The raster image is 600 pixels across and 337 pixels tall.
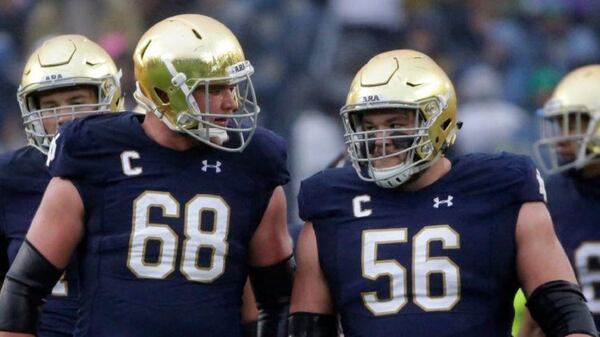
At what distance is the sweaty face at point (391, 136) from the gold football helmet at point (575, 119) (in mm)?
1508

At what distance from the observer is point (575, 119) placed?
227 inches

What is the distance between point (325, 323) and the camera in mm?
4168

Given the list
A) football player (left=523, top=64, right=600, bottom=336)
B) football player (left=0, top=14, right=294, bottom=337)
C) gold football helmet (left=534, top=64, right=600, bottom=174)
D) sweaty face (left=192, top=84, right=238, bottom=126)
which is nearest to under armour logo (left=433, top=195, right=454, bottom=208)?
football player (left=0, top=14, right=294, bottom=337)

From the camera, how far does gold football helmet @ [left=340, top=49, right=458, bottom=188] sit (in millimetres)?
4102

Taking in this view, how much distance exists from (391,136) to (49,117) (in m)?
1.18

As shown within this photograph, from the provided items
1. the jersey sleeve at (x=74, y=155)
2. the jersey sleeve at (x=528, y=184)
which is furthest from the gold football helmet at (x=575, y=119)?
the jersey sleeve at (x=74, y=155)

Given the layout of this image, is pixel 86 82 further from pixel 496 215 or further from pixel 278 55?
pixel 278 55

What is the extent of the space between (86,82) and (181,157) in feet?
2.30

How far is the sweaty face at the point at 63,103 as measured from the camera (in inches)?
185

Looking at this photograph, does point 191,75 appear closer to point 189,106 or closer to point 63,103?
point 189,106

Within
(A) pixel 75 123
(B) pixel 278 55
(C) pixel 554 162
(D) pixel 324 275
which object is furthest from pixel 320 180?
(B) pixel 278 55

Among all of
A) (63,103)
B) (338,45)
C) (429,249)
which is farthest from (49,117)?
(338,45)

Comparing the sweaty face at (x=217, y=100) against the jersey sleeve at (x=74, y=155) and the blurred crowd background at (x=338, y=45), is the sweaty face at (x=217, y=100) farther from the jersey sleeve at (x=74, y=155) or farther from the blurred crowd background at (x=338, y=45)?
the blurred crowd background at (x=338, y=45)

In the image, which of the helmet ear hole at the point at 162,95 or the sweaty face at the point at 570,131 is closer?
the helmet ear hole at the point at 162,95
